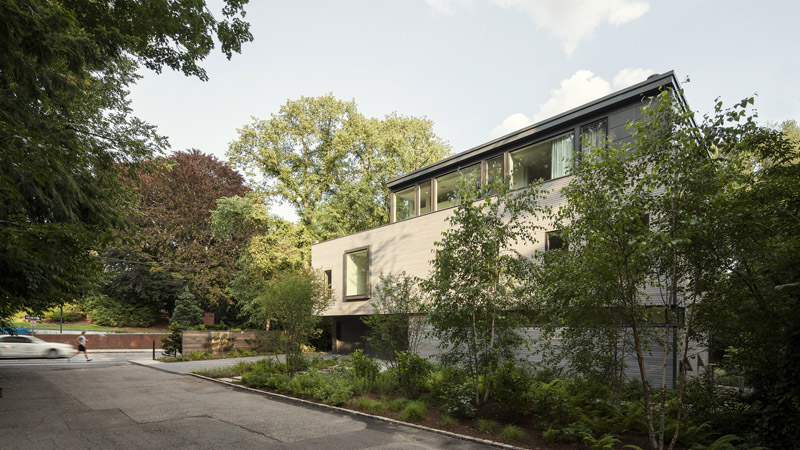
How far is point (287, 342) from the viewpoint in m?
13.3

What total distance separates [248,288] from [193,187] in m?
10.7

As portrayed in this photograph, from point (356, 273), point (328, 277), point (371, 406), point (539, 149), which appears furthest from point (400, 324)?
point (328, 277)

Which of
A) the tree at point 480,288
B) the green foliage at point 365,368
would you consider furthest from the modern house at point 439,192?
the green foliage at point 365,368

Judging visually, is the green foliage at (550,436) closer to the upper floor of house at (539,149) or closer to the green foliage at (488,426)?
the green foliage at (488,426)

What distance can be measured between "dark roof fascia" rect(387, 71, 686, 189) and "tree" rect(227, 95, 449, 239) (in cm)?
1341

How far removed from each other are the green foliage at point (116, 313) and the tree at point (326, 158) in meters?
18.8

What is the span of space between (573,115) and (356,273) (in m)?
13.2

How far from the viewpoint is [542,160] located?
15.5 metres

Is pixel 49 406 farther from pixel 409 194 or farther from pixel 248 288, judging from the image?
pixel 248 288

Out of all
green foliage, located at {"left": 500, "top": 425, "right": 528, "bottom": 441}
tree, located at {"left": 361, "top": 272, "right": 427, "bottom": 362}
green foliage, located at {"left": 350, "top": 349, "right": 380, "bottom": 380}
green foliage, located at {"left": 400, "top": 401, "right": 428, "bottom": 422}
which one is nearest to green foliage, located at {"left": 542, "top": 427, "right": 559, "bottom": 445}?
green foliage, located at {"left": 500, "top": 425, "right": 528, "bottom": 441}

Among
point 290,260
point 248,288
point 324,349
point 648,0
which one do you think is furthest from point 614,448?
point 248,288

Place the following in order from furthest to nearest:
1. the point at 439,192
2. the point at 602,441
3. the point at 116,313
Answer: the point at 116,313 < the point at 439,192 < the point at 602,441

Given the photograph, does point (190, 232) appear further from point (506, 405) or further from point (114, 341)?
point (506, 405)

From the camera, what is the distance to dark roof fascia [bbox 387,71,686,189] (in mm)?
12219
